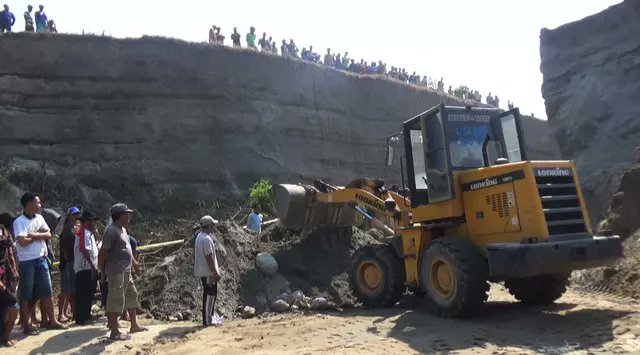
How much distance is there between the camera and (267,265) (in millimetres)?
10094

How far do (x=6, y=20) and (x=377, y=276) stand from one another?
63.6 feet

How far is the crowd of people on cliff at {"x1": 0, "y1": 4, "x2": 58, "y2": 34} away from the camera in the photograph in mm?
21203

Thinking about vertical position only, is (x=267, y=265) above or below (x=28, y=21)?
below

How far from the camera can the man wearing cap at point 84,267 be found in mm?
7641

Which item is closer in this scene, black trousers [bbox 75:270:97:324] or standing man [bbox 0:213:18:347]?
standing man [bbox 0:213:18:347]

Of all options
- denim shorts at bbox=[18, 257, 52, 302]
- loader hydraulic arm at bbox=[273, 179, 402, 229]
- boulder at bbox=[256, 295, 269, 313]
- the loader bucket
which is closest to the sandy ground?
denim shorts at bbox=[18, 257, 52, 302]

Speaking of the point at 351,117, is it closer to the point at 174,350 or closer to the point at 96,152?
the point at 96,152

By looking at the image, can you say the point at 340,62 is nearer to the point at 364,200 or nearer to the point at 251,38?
the point at 251,38

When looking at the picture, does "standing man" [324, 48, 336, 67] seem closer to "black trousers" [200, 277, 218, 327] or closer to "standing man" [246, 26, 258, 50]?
"standing man" [246, 26, 258, 50]

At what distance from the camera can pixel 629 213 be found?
11.5 metres

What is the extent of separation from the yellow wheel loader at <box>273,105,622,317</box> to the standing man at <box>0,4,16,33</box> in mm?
17910

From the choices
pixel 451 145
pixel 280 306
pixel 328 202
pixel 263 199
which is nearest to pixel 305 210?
pixel 328 202

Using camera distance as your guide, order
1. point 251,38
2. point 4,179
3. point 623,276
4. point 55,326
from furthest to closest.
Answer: point 251,38, point 4,179, point 623,276, point 55,326

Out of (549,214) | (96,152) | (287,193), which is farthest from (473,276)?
(96,152)
